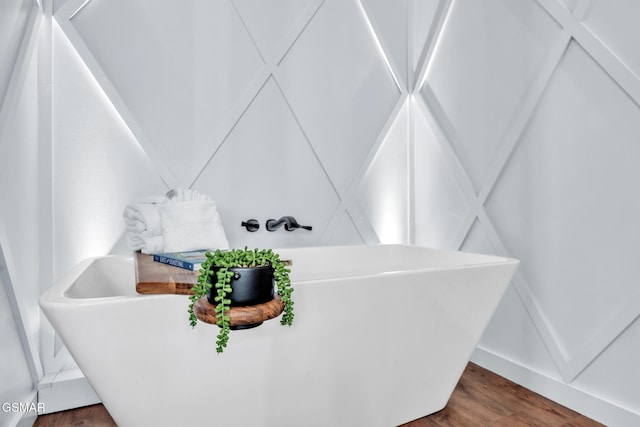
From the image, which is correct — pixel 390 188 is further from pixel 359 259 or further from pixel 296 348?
pixel 296 348

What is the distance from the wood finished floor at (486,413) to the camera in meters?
1.53

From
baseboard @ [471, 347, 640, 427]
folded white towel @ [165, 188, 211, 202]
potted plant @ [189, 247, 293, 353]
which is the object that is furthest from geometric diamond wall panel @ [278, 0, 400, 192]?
potted plant @ [189, 247, 293, 353]

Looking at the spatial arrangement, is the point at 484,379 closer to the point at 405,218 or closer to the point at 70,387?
the point at 405,218

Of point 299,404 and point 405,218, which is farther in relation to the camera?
point 405,218

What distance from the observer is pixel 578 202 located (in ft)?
5.62

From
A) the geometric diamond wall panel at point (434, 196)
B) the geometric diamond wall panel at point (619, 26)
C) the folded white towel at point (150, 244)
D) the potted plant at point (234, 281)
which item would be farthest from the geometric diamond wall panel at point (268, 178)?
the geometric diamond wall panel at point (619, 26)

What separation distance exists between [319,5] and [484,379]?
7.55ft

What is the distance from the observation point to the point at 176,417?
1116 millimetres

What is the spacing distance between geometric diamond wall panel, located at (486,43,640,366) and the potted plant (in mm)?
1403

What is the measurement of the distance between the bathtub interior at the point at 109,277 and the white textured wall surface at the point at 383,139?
263mm

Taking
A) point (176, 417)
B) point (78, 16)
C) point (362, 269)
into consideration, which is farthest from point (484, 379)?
point (78, 16)

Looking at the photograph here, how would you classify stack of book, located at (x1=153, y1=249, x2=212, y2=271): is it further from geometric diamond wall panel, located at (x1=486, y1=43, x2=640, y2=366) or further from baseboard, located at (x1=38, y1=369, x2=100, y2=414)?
geometric diamond wall panel, located at (x1=486, y1=43, x2=640, y2=366)

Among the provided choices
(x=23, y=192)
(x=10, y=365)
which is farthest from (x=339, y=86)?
(x=10, y=365)

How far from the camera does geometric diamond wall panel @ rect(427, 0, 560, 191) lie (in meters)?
1.95
